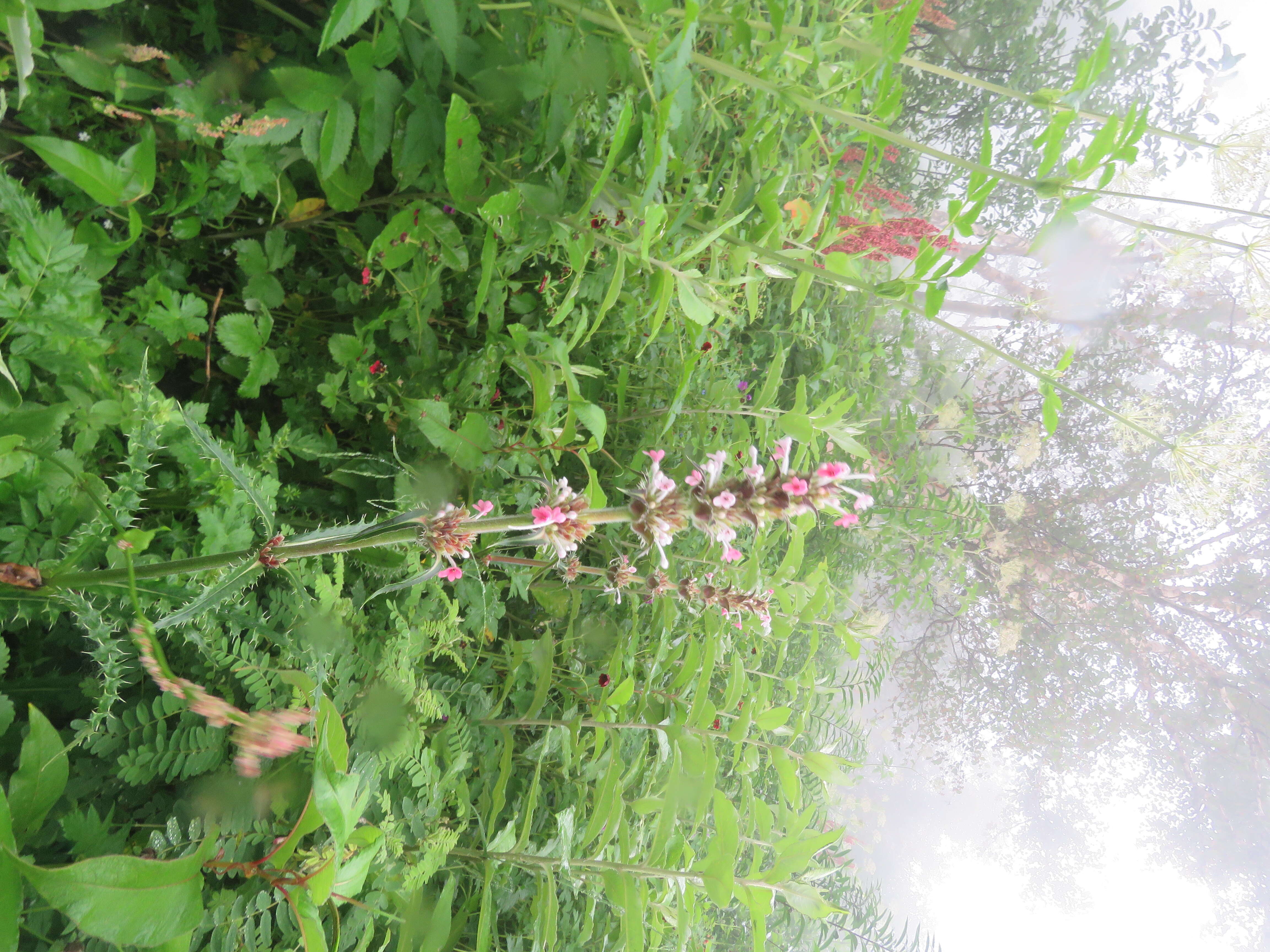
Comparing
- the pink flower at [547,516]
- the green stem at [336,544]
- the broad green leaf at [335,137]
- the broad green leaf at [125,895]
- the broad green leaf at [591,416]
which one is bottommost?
the broad green leaf at [591,416]

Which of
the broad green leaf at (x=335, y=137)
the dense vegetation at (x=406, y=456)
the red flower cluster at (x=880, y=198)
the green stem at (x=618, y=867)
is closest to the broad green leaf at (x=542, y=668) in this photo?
the dense vegetation at (x=406, y=456)

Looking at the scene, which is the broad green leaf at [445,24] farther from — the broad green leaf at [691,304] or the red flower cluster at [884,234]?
the red flower cluster at [884,234]

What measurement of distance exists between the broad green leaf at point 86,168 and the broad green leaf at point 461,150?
24 cm

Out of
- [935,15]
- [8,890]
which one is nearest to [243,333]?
[8,890]

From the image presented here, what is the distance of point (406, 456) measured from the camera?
2.54 feet

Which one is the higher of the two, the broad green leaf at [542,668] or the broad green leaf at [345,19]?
the broad green leaf at [345,19]

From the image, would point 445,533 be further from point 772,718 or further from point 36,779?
point 772,718

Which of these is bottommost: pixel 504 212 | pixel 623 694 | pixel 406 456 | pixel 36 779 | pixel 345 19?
pixel 623 694

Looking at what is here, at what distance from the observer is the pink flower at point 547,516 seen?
1.11 feet

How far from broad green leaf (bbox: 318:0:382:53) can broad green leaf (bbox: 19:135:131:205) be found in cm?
19

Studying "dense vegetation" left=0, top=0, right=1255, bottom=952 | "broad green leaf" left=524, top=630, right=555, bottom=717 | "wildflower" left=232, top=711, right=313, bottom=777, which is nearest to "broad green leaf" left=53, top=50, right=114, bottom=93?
"dense vegetation" left=0, top=0, right=1255, bottom=952

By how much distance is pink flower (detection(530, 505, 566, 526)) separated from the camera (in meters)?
0.34

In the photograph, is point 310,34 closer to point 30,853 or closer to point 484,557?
point 484,557

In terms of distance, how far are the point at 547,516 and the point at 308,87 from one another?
44 cm
